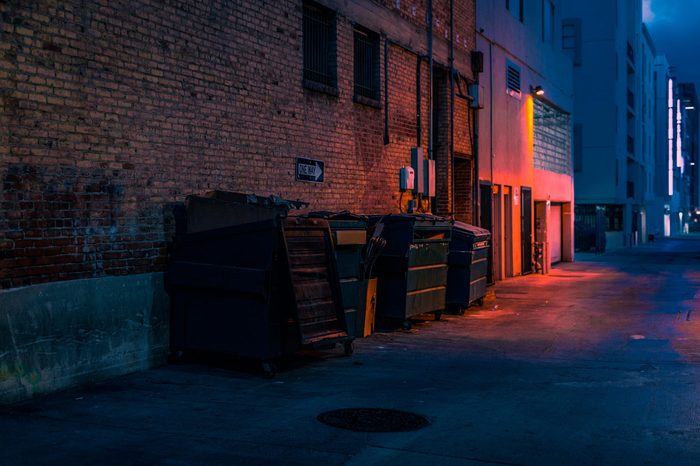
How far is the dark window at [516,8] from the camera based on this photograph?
22.4 m

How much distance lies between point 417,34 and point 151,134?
8390 mm

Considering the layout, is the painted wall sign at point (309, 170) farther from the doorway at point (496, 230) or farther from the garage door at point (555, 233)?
the garage door at point (555, 233)

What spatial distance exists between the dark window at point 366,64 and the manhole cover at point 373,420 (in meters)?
8.27

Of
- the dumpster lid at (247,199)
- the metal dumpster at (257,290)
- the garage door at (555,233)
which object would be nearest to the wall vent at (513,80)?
the garage door at (555,233)

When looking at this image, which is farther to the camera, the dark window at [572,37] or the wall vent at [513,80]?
the dark window at [572,37]

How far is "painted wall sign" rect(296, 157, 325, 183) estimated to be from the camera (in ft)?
39.2

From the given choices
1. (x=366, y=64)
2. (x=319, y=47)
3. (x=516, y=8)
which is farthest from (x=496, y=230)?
(x=319, y=47)

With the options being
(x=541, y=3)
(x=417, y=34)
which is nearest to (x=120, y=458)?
(x=417, y=34)

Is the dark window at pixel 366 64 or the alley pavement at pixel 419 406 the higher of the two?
the dark window at pixel 366 64

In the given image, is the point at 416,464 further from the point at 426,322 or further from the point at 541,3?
the point at 541,3

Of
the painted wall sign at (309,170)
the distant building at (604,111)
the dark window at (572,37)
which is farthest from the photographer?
the distant building at (604,111)

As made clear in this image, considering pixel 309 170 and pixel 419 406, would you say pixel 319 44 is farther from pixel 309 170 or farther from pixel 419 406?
pixel 419 406

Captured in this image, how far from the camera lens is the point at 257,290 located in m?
8.17

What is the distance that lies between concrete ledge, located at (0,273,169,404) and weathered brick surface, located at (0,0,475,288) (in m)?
0.20
